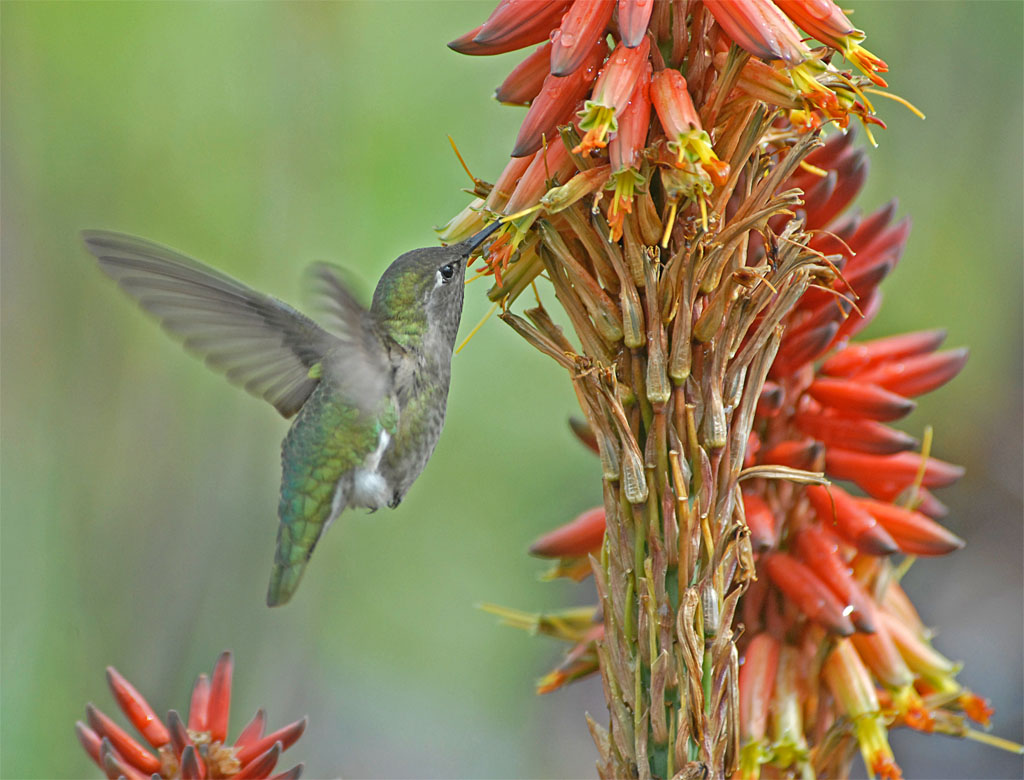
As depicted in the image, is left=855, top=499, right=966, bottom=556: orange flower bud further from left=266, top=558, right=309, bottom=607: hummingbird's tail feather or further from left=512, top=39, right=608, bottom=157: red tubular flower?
left=266, top=558, right=309, bottom=607: hummingbird's tail feather

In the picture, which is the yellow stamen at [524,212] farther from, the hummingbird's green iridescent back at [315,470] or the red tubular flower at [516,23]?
the hummingbird's green iridescent back at [315,470]

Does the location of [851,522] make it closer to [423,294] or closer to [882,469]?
[882,469]

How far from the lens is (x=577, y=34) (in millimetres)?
1499

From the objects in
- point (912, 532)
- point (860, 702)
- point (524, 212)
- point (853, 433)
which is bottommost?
point (860, 702)

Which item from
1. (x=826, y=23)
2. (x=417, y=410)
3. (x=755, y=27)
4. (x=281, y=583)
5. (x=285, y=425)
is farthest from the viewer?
(x=285, y=425)

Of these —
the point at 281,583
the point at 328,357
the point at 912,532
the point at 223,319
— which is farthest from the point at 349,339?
the point at 912,532

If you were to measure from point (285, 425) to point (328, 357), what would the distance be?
1.77 m

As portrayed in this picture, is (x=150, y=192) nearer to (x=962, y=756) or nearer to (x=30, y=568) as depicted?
(x=30, y=568)

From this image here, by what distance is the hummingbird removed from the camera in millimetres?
2469

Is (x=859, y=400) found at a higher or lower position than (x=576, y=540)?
higher

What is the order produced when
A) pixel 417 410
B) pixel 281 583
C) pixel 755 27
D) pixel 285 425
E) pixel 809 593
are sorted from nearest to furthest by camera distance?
pixel 755 27
pixel 809 593
pixel 417 410
pixel 281 583
pixel 285 425

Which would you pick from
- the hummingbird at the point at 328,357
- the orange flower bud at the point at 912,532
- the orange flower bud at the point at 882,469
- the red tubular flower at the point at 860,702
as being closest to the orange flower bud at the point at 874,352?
the orange flower bud at the point at 882,469

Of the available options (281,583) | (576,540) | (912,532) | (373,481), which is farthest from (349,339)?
(912,532)

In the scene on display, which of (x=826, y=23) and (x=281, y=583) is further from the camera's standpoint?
(x=281, y=583)
